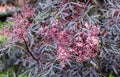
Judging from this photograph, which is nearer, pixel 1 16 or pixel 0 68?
pixel 0 68

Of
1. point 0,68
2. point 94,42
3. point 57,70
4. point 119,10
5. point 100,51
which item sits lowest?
point 0,68

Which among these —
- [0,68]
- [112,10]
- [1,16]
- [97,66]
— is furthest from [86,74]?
[1,16]

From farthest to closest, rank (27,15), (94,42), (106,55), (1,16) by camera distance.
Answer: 1. (1,16)
2. (106,55)
3. (27,15)
4. (94,42)

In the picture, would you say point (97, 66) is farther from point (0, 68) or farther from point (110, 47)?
point (0, 68)

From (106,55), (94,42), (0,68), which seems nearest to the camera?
(94,42)
